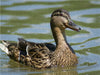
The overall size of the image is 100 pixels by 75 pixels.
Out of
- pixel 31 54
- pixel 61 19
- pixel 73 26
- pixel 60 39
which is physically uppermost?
pixel 61 19

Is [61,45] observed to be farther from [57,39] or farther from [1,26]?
[1,26]

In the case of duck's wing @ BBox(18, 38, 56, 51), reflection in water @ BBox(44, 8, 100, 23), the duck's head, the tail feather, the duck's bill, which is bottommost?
reflection in water @ BBox(44, 8, 100, 23)

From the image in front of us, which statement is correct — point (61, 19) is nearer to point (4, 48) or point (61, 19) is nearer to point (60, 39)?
point (60, 39)

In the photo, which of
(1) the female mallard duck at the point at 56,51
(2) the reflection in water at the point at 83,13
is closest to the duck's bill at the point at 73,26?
(1) the female mallard duck at the point at 56,51

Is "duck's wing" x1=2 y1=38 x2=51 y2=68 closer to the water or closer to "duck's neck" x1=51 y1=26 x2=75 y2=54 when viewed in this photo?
the water

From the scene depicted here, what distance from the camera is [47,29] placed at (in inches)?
648

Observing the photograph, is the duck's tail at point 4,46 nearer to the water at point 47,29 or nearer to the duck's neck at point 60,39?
the water at point 47,29

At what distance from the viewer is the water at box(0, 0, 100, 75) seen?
40.9 ft

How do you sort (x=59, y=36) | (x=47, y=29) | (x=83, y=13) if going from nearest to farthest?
(x=59, y=36) → (x=47, y=29) → (x=83, y=13)

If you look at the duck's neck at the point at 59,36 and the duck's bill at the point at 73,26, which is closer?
the duck's bill at the point at 73,26

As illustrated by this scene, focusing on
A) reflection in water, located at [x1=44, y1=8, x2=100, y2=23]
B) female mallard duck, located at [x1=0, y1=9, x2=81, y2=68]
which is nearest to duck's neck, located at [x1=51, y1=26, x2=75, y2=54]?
female mallard duck, located at [x1=0, y1=9, x2=81, y2=68]

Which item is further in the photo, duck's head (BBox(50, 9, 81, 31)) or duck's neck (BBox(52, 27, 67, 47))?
duck's neck (BBox(52, 27, 67, 47))

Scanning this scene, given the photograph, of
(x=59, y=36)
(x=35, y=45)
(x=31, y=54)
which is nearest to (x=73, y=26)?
(x=59, y=36)

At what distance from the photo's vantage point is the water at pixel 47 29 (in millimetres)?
12477
